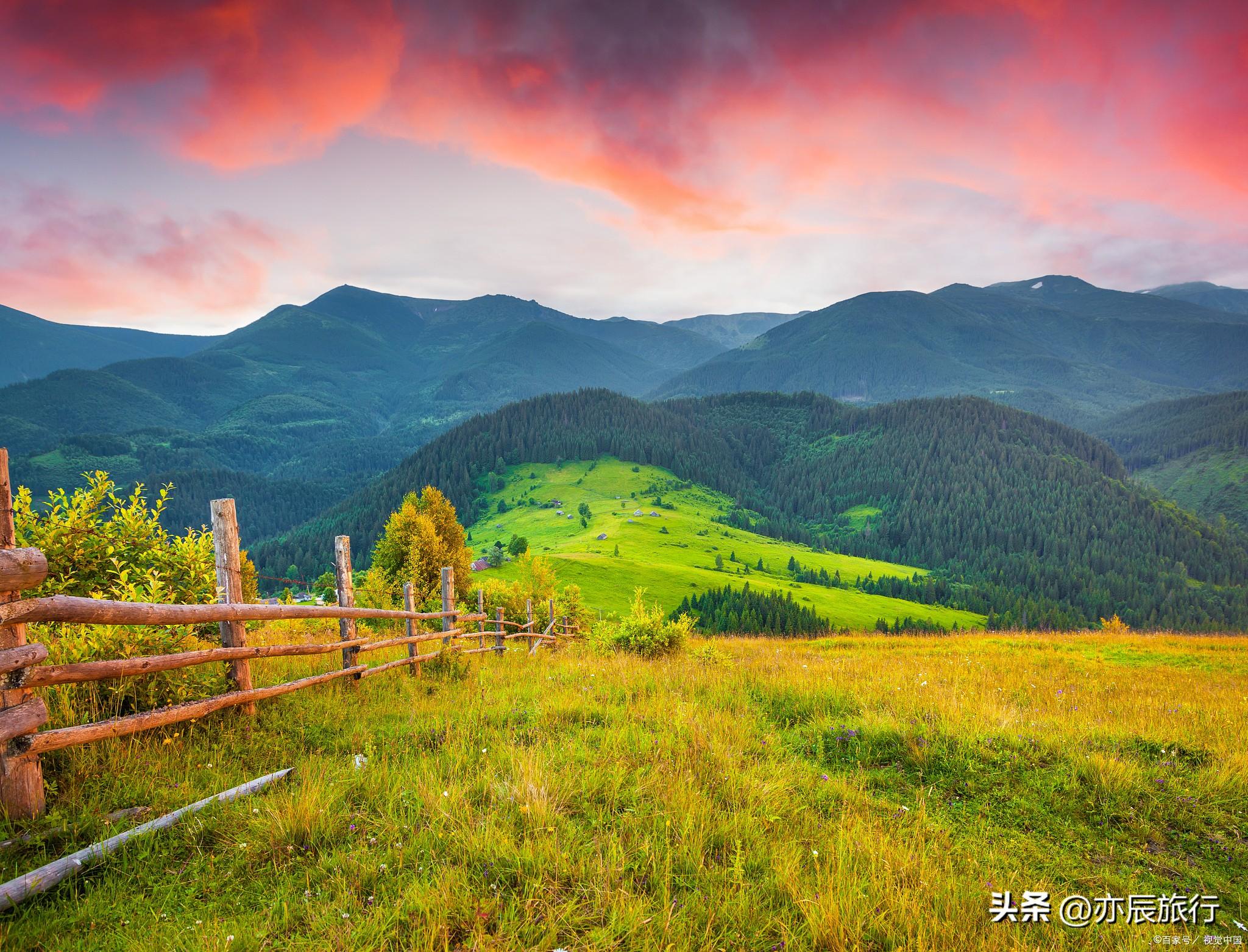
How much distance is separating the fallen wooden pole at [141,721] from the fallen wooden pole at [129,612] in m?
0.85

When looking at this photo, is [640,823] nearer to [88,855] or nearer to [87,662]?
[88,855]

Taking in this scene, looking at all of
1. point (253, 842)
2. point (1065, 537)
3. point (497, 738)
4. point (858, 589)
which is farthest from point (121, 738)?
point (1065, 537)

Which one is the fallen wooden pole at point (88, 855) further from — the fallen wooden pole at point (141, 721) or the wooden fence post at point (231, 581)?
the wooden fence post at point (231, 581)

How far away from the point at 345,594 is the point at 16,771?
5.52 meters

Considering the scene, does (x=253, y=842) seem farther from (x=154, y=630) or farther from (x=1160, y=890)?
(x=1160, y=890)

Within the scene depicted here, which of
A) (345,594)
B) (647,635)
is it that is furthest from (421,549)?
(345,594)

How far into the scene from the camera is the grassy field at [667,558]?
104438mm

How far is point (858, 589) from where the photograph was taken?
464ft

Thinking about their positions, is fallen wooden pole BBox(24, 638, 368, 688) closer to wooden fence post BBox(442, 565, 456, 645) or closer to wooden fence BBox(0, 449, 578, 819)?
wooden fence BBox(0, 449, 578, 819)

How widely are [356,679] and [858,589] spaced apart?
151 meters

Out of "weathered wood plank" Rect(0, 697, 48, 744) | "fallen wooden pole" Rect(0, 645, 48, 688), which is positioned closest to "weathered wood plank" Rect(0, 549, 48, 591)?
"fallen wooden pole" Rect(0, 645, 48, 688)

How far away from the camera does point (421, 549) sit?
3481cm

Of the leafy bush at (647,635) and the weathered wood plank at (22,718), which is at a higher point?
the weathered wood plank at (22,718)

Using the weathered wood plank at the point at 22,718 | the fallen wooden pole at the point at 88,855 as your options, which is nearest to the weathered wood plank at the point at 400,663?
the fallen wooden pole at the point at 88,855
